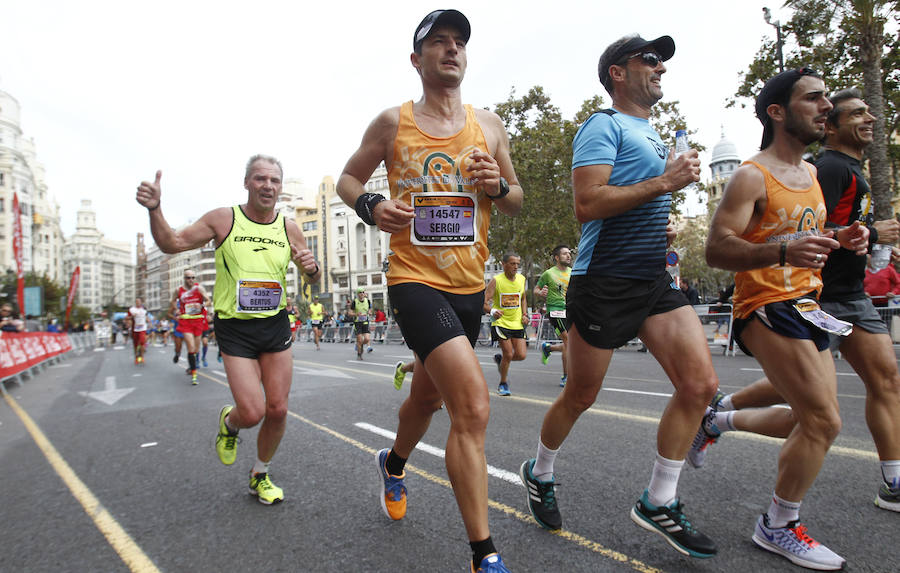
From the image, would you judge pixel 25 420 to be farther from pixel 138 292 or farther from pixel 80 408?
pixel 138 292

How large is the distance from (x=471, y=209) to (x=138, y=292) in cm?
22257

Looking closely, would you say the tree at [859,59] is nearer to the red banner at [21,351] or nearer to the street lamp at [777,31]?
the street lamp at [777,31]

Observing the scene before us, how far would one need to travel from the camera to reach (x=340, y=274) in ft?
288

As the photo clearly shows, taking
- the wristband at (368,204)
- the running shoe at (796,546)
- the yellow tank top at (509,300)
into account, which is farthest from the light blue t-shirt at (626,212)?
the yellow tank top at (509,300)

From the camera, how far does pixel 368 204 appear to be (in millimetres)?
2605

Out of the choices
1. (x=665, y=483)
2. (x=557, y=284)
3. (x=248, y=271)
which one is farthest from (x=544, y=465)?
(x=557, y=284)

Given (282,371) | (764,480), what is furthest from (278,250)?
(764,480)

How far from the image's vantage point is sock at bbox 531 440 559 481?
2.85 m

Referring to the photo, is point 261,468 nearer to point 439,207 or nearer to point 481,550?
point 481,550

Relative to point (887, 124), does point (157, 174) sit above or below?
below

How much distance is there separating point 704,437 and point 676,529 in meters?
1.11

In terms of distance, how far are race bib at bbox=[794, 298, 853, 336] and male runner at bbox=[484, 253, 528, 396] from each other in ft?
18.7

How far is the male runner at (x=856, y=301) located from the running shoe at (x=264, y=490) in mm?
2657

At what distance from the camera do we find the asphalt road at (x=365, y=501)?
254 centimetres
